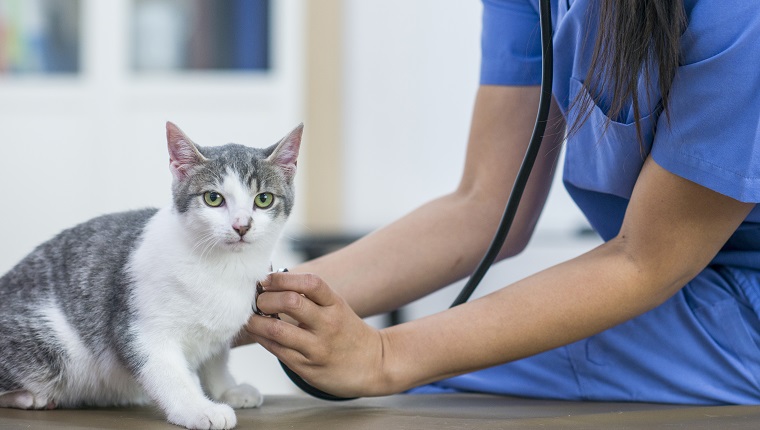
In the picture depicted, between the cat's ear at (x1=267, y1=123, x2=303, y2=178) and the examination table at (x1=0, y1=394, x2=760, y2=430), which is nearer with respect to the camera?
the examination table at (x1=0, y1=394, x2=760, y2=430)

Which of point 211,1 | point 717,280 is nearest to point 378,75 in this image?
point 211,1


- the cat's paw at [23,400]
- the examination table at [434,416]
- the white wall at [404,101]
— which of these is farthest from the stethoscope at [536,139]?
the white wall at [404,101]

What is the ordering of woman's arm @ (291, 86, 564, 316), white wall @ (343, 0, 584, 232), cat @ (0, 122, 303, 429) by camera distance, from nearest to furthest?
cat @ (0, 122, 303, 429) → woman's arm @ (291, 86, 564, 316) → white wall @ (343, 0, 584, 232)

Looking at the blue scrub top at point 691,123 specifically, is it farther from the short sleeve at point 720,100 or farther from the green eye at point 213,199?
the green eye at point 213,199

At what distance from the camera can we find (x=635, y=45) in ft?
2.82

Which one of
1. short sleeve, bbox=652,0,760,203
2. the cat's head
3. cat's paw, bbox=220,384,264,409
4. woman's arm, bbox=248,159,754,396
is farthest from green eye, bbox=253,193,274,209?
short sleeve, bbox=652,0,760,203

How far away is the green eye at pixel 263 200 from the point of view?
963mm

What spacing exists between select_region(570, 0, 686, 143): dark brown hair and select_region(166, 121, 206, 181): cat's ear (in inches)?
16.8

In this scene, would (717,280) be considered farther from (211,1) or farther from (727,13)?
(211,1)

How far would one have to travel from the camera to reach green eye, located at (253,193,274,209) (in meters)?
0.96

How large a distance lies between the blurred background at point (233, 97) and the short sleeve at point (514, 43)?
2.14 m

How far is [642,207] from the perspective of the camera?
0.92 m

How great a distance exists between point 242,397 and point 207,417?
16 centimetres

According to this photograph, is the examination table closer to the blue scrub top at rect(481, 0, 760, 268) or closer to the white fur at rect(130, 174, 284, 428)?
the white fur at rect(130, 174, 284, 428)
